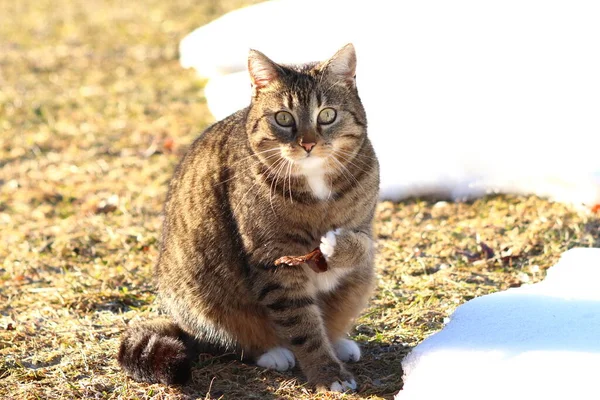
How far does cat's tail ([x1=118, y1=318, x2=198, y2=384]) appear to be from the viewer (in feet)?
10.0

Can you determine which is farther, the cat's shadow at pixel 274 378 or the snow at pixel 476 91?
the snow at pixel 476 91

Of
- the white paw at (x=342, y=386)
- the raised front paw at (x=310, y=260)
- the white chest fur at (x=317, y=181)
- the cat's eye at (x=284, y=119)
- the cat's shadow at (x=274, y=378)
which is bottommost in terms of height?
the cat's shadow at (x=274, y=378)

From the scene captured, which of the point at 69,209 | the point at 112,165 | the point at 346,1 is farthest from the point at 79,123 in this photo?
the point at 346,1

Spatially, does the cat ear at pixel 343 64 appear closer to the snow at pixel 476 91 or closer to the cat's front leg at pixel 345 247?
the cat's front leg at pixel 345 247

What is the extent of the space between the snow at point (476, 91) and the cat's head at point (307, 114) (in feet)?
5.87

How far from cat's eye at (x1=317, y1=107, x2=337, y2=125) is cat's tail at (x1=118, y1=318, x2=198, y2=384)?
1015 millimetres

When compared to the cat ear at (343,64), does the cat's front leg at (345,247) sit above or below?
below

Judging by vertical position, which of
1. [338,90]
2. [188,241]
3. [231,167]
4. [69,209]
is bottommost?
[69,209]

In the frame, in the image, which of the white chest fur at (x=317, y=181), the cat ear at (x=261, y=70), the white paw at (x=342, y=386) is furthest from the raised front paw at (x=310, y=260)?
the cat ear at (x=261, y=70)

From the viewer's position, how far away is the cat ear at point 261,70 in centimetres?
322

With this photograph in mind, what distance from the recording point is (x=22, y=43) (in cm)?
1086

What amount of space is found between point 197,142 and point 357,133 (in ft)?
2.91

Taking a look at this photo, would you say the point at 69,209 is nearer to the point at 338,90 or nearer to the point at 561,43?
the point at 338,90

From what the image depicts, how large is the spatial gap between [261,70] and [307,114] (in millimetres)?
286
